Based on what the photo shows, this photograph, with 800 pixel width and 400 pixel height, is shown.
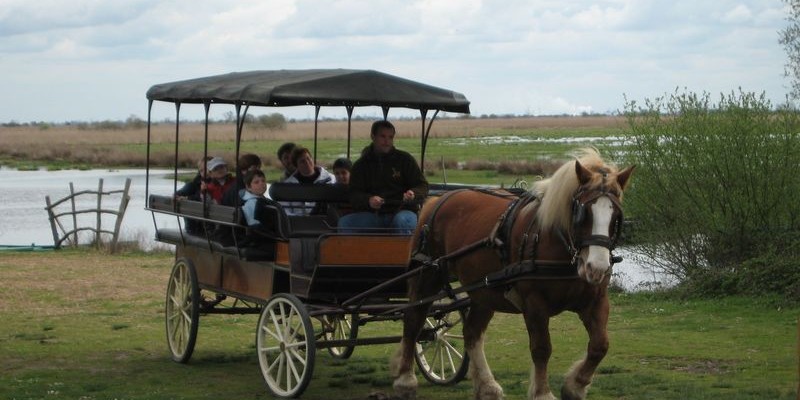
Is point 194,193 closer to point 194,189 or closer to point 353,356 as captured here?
point 194,189

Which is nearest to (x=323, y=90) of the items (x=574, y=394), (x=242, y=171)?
(x=242, y=171)

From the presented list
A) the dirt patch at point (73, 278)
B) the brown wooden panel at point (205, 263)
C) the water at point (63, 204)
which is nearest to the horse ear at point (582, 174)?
the brown wooden panel at point (205, 263)

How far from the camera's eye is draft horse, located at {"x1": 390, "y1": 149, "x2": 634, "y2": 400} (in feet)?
25.1

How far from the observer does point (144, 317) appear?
15.3 m

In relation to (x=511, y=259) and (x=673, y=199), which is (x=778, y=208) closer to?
(x=673, y=199)

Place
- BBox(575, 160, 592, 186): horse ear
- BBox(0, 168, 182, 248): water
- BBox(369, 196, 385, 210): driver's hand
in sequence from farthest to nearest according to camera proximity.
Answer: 1. BBox(0, 168, 182, 248): water
2. BBox(369, 196, 385, 210): driver's hand
3. BBox(575, 160, 592, 186): horse ear

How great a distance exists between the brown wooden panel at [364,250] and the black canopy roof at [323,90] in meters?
1.13

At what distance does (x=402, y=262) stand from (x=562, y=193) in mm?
2303

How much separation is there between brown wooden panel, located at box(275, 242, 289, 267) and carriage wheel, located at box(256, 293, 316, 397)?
0.35 metres

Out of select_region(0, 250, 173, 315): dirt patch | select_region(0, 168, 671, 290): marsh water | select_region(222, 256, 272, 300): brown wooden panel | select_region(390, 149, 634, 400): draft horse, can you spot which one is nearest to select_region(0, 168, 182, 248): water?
select_region(0, 168, 671, 290): marsh water

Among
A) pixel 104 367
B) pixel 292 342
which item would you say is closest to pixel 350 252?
pixel 292 342

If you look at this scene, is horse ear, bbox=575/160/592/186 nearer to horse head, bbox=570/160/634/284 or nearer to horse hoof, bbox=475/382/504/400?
horse head, bbox=570/160/634/284

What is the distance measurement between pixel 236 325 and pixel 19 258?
9.50m

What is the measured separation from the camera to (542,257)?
8.00 metres
